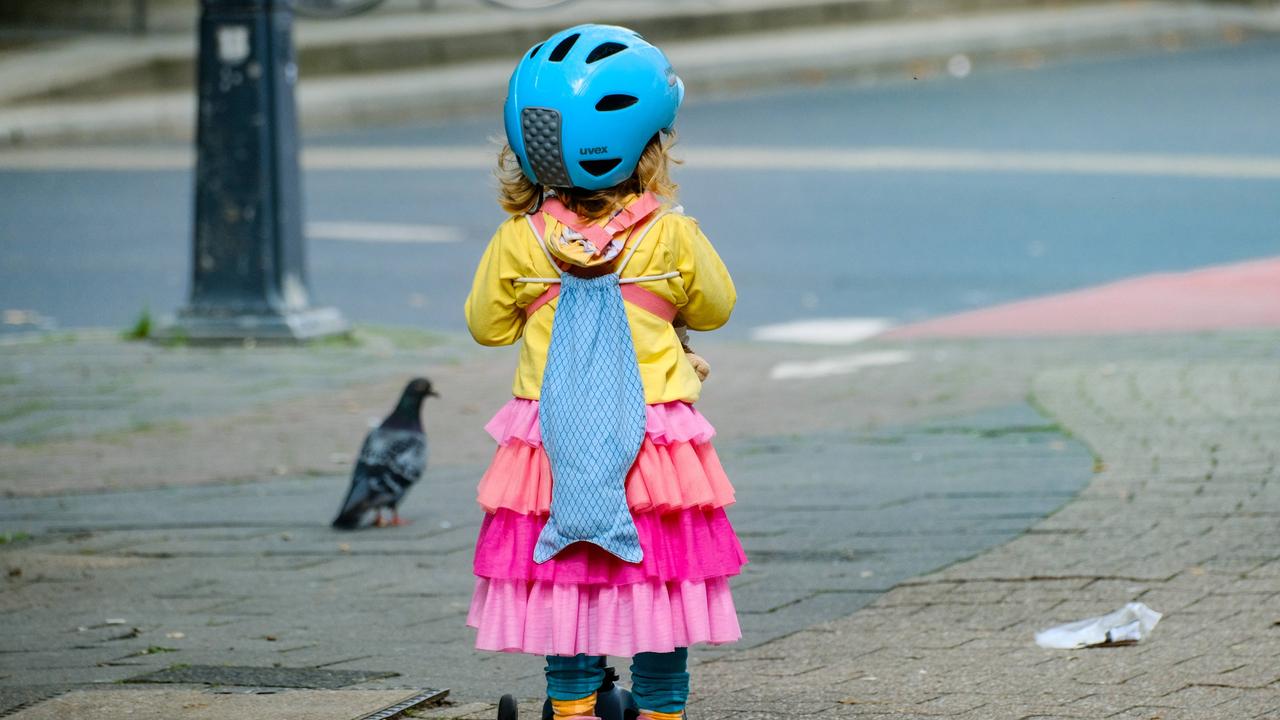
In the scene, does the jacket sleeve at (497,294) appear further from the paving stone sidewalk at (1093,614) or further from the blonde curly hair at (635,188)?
the paving stone sidewalk at (1093,614)

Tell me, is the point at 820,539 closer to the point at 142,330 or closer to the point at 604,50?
the point at 604,50

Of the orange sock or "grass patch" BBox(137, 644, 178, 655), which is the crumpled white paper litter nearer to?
the orange sock

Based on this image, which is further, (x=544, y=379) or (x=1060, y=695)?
(x=1060, y=695)

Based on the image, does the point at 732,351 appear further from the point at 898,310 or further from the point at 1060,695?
the point at 1060,695

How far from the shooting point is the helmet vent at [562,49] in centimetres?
373

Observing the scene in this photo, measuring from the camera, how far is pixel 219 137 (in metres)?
10.0

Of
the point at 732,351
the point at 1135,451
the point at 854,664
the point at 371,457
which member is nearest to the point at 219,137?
the point at 732,351

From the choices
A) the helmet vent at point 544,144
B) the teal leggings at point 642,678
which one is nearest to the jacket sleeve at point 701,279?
the helmet vent at point 544,144

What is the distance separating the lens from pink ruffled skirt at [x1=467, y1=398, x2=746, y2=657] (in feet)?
12.2

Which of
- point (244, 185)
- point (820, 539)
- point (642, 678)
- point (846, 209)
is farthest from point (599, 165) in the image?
point (846, 209)

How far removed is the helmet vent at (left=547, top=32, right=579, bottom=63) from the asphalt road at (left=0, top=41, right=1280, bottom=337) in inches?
277

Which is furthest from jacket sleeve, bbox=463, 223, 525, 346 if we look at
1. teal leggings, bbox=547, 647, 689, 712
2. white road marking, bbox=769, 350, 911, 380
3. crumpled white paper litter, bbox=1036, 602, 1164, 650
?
white road marking, bbox=769, 350, 911, 380

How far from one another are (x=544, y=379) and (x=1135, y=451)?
3.91 m

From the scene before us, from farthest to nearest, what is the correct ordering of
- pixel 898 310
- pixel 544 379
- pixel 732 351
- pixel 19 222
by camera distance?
pixel 19 222 → pixel 898 310 → pixel 732 351 → pixel 544 379
